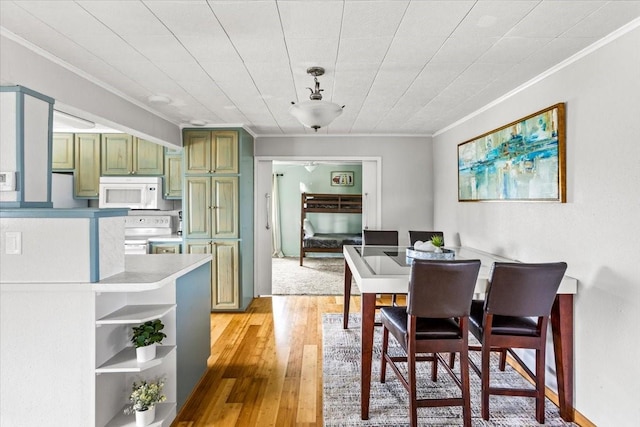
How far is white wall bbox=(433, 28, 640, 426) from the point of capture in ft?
5.98

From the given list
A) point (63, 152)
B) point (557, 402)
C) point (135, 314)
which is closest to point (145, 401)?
point (135, 314)

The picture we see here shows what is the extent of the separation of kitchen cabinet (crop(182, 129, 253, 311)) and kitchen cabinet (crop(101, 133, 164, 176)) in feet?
1.58

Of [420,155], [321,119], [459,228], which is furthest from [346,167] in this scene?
[321,119]

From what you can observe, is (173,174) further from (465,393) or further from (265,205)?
(465,393)

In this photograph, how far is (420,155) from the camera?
4957mm

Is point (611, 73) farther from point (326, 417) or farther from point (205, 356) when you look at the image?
point (205, 356)

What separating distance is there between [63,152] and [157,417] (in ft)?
12.3

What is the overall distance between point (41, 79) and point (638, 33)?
3.25m

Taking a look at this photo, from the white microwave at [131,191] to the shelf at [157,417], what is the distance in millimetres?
2801

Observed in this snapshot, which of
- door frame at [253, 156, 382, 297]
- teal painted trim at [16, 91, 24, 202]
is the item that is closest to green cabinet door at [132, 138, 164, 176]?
door frame at [253, 156, 382, 297]

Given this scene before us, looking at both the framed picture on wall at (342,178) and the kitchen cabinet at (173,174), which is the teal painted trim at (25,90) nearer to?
the kitchen cabinet at (173,174)

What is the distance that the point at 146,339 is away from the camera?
1956mm

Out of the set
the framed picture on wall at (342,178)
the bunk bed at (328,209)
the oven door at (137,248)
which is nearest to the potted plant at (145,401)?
the oven door at (137,248)

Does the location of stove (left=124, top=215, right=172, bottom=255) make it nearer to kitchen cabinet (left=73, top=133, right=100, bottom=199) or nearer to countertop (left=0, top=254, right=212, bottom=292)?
kitchen cabinet (left=73, top=133, right=100, bottom=199)
